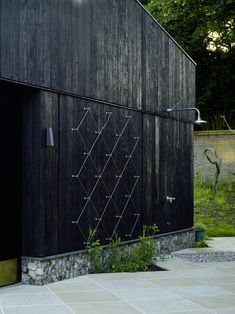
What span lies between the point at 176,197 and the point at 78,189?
4204 mm

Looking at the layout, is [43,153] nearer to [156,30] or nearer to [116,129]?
[116,129]

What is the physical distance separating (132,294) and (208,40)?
2393 cm

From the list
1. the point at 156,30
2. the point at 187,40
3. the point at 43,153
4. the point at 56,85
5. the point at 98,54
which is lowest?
the point at 43,153

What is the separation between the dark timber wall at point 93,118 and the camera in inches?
335

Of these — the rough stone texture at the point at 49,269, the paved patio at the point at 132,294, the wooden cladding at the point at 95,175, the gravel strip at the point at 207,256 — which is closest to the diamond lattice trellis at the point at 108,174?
the wooden cladding at the point at 95,175

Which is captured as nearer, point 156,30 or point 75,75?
point 75,75

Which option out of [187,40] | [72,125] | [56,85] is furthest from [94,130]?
[187,40]

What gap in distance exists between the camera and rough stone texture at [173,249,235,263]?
Answer: 37.8ft

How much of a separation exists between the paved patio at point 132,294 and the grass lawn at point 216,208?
740 cm

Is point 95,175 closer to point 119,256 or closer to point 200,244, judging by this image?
point 119,256

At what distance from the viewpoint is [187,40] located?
90.4 ft

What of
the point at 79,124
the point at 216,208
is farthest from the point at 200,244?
the point at 216,208

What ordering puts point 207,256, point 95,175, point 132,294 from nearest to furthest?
point 132,294
point 95,175
point 207,256

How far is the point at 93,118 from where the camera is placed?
980 cm
